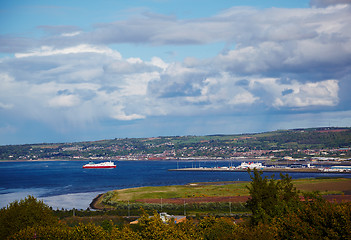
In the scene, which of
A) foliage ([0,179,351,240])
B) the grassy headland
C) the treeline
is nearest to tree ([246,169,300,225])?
the treeline

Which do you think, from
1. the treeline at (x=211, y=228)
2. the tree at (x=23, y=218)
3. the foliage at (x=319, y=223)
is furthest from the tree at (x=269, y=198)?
the tree at (x=23, y=218)

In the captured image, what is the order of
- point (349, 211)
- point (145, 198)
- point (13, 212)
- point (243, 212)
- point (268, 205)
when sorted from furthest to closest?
point (145, 198)
point (243, 212)
point (268, 205)
point (13, 212)
point (349, 211)

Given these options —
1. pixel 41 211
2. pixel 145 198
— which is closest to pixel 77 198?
pixel 145 198

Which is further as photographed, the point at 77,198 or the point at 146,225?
the point at 77,198

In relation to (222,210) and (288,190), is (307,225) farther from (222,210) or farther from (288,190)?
(222,210)

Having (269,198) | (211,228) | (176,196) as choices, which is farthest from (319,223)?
(176,196)

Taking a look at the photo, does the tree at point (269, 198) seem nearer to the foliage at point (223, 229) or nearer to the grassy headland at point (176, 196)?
the foliage at point (223, 229)

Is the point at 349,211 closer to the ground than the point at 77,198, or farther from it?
farther from it

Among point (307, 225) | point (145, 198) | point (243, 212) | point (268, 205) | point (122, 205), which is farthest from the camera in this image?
point (145, 198)

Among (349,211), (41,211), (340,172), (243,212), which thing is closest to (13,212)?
(41,211)
